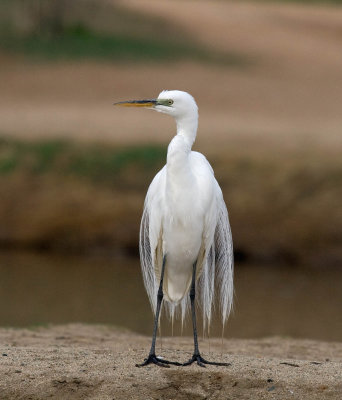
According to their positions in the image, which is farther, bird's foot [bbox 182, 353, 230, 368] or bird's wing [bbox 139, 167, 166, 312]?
bird's wing [bbox 139, 167, 166, 312]

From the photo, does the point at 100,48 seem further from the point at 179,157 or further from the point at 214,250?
the point at 179,157

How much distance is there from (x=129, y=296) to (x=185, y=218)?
4.33m

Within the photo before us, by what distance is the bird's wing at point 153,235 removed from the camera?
534 cm

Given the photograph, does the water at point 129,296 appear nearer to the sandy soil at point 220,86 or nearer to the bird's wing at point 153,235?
the bird's wing at point 153,235

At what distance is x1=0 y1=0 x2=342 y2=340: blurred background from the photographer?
952cm

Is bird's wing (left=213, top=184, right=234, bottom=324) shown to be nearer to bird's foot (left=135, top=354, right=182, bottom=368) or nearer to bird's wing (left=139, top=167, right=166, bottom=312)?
bird's wing (left=139, top=167, right=166, bottom=312)

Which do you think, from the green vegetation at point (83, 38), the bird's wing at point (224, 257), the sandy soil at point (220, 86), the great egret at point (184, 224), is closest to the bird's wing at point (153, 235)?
the great egret at point (184, 224)

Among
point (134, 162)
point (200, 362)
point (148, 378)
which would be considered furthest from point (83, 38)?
point (148, 378)

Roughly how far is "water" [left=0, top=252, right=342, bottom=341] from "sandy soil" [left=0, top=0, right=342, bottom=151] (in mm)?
2729

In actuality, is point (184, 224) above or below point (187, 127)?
below

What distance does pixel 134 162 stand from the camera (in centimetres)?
1232

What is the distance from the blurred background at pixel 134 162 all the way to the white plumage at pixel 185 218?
2847 mm

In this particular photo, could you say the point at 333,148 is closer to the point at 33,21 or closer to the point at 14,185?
the point at 14,185

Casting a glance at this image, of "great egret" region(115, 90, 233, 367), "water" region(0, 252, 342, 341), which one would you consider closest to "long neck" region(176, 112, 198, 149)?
Result: "great egret" region(115, 90, 233, 367)
